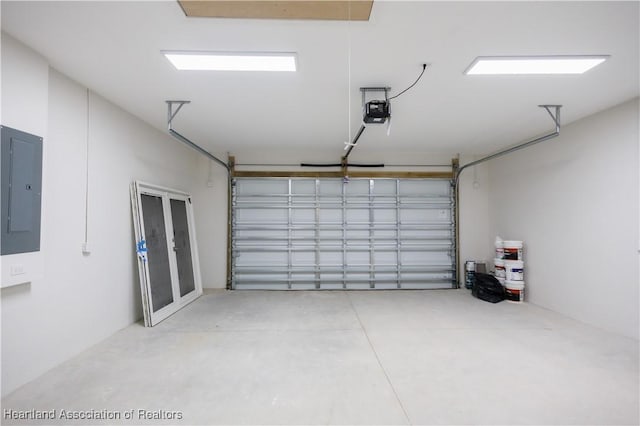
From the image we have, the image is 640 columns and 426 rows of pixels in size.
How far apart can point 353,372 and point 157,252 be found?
3095 millimetres

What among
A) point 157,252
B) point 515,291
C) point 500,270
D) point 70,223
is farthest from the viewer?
point 500,270

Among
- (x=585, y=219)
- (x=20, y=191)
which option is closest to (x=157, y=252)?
(x=20, y=191)

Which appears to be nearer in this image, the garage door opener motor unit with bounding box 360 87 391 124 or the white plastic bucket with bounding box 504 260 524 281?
the garage door opener motor unit with bounding box 360 87 391 124

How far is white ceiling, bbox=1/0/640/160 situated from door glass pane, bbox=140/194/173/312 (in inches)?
48.1

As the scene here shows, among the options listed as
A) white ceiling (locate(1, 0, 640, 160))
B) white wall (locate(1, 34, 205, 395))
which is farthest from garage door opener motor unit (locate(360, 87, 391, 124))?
white wall (locate(1, 34, 205, 395))

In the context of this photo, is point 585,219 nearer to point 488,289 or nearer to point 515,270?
point 515,270

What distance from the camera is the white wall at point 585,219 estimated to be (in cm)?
321

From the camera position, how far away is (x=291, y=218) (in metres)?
5.62

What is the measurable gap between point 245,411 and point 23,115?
2.78 metres

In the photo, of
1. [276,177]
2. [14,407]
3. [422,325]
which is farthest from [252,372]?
[276,177]

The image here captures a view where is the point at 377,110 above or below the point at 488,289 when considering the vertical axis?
above

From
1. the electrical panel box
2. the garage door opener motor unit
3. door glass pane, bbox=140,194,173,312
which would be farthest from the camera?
door glass pane, bbox=140,194,173,312

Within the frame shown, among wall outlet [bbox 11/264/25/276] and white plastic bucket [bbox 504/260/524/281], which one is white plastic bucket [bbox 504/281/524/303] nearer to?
white plastic bucket [bbox 504/260/524/281]

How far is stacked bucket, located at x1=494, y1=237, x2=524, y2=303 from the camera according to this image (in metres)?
4.62
